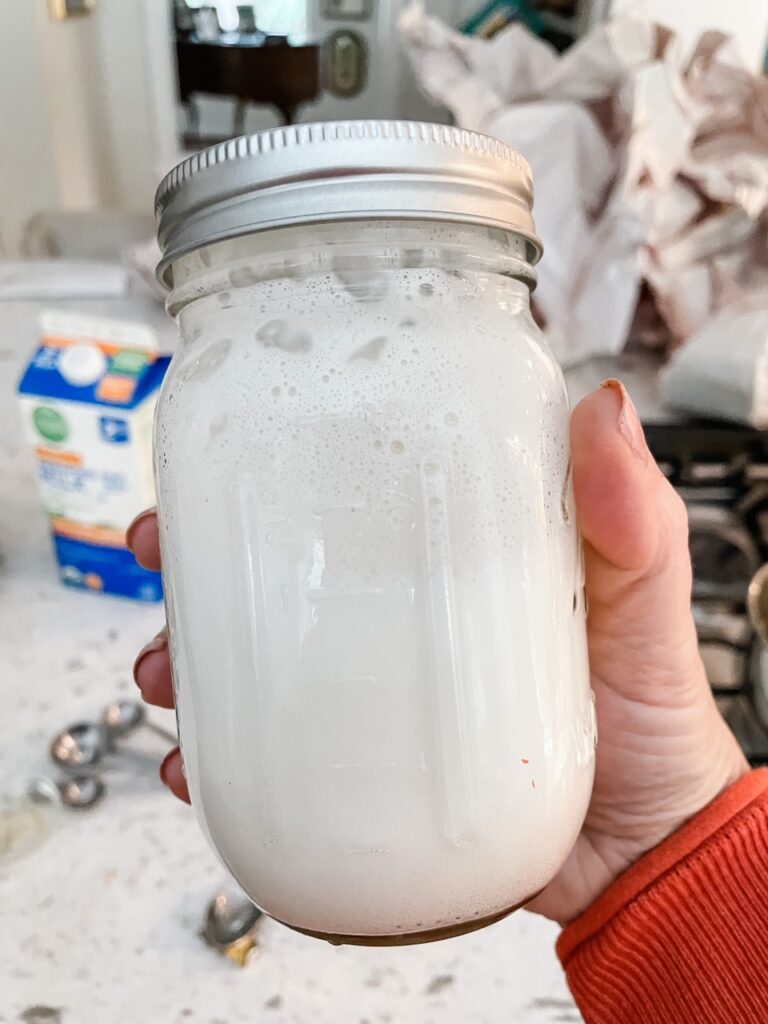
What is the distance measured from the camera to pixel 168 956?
520mm

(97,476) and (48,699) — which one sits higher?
(97,476)

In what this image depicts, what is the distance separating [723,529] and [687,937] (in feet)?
1.36

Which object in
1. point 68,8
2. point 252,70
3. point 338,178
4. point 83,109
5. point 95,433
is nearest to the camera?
point 338,178

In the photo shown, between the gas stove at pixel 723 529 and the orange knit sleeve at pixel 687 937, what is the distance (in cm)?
19

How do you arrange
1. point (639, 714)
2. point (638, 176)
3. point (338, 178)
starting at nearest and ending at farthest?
1. point (338, 178)
2. point (639, 714)
3. point (638, 176)

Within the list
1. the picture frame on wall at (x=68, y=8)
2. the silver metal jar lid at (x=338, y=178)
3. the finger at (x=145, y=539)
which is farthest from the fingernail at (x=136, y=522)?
the picture frame on wall at (x=68, y=8)

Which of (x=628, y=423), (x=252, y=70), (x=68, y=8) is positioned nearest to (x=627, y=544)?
(x=628, y=423)

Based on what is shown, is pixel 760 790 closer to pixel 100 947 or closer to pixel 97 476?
pixel 100 947

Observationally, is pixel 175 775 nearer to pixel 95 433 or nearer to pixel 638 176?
pixel 95 433

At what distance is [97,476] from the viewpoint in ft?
2.53

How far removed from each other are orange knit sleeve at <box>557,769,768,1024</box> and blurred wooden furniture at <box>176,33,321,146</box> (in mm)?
3081

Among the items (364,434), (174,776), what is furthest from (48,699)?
(364,434)

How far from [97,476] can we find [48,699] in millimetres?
206

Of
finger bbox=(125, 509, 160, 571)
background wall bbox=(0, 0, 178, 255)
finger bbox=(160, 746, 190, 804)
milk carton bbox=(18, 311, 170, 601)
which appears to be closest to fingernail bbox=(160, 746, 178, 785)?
finger bbox=(160, 746, 190, 804)
